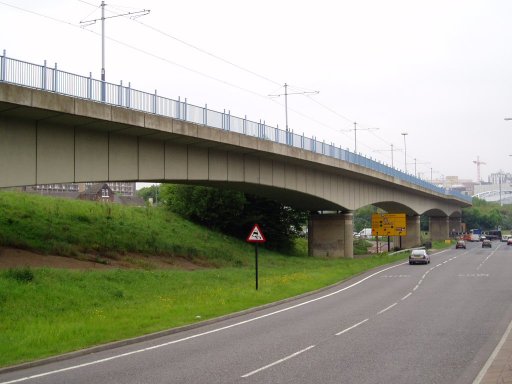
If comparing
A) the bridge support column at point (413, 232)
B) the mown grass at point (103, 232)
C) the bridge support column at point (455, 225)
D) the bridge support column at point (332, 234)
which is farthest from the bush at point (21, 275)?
the bridge support column at point (455, 225)

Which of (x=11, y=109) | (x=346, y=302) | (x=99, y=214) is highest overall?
(x=11, y=109)

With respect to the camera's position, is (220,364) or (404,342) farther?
(404,342)

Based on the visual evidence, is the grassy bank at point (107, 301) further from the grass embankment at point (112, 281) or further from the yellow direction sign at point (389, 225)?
the yellow direction sign at point (389, 225)

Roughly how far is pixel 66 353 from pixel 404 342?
24.1ft

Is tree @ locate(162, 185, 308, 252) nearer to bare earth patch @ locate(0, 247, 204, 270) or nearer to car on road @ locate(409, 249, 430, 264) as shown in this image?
car on road @ locate(409, 249, 430, 264)

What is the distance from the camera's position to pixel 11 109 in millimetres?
20156

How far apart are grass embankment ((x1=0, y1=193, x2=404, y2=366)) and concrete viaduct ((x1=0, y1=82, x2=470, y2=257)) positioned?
402cm

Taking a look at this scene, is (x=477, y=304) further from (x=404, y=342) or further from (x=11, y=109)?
(x=11, y=109)

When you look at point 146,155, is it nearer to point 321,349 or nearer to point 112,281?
point 112,281

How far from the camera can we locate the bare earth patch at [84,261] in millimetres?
24547

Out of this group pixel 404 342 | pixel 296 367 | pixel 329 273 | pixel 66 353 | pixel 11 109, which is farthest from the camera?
pixel 329 273

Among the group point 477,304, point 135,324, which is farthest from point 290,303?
point 135,324

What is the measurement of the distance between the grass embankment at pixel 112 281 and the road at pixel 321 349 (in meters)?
1.31

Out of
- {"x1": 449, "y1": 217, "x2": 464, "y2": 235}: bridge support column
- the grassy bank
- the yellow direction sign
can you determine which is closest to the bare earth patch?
the grassy bank
